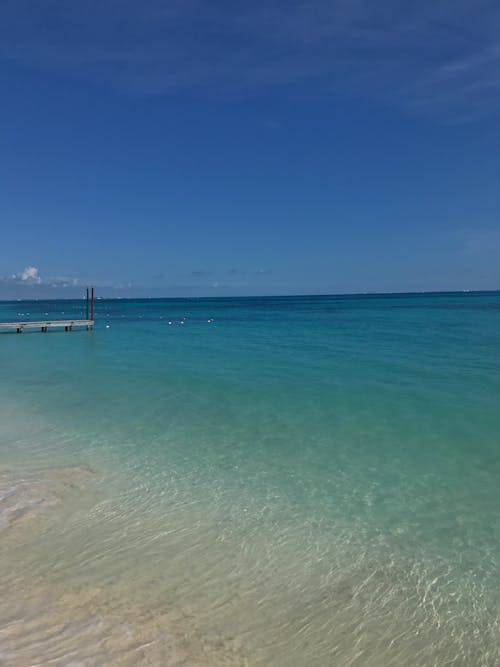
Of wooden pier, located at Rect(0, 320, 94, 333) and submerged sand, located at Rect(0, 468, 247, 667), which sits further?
wooden pier, located at Rect(0, 320, 94, 333)

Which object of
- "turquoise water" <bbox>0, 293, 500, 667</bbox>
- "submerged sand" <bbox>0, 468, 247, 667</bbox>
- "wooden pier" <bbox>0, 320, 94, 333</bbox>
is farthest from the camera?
"wooden pier" <bbox>0, 320, 94, 333</bbox>

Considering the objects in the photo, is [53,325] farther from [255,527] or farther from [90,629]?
[90,629]

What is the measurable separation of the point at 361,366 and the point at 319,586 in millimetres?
16459

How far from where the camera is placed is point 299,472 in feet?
31.2

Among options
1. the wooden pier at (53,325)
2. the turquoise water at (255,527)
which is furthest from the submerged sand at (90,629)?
the wooden pier at (53,325)

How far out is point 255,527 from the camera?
24.0 feet

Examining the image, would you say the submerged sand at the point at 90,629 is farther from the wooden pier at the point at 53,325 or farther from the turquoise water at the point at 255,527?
the wooden pier at the point at 53,325

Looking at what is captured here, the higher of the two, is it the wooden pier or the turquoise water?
the wooden pier

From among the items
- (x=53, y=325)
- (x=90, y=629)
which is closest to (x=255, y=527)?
(x=90, y=629)

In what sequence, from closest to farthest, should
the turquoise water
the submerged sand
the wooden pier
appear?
the submerged sand
the turquoise water
the wooden pier

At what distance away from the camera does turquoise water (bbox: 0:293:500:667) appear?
503 cm

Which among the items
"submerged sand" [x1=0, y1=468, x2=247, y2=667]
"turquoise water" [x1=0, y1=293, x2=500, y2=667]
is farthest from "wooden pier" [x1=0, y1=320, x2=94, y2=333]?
"submerged sand" [x1=0, y1=468, x2=247, y2=667]

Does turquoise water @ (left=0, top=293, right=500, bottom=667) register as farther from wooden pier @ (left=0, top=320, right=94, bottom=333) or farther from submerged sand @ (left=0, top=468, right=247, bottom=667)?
wooden pier @ (left=0, top=320, right=94, bottom=333)

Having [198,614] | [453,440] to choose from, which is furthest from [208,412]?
[198,614]
